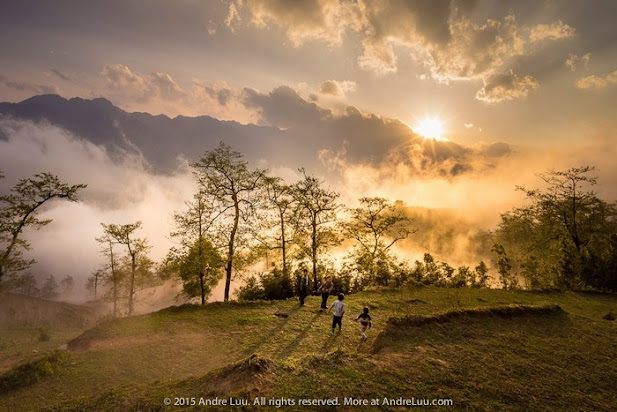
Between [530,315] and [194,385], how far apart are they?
18.2 metres

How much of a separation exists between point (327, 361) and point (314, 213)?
2298 cm

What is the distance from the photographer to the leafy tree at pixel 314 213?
33719 millimetres

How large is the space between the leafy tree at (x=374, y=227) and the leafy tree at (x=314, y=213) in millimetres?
3535

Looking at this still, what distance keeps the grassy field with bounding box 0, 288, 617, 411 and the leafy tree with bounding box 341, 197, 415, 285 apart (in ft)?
48.9

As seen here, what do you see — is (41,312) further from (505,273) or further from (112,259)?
(505,273)

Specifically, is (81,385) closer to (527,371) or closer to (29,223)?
(527,371)

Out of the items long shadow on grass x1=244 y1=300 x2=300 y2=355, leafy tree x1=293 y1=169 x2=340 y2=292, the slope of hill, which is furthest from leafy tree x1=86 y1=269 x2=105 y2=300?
long shadow on grass x1=244 y1=300 x2=300 y2=355

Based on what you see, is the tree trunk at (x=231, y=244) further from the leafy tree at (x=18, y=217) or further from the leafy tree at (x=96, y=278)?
the leafy tree at (x=96, y=278)

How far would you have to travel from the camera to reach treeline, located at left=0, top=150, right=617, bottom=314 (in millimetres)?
30422

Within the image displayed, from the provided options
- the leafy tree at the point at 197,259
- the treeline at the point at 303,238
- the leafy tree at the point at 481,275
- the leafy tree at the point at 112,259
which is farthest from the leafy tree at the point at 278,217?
the leafy tree at the point at 112,259

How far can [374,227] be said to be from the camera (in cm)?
3931

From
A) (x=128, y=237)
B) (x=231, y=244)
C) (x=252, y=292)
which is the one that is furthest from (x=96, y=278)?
(x=252, y=292)

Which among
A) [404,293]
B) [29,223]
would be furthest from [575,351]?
[29,223]

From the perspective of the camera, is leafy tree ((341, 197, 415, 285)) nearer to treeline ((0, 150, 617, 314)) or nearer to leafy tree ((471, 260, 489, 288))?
treeline ((0, 150, 617, 314))
